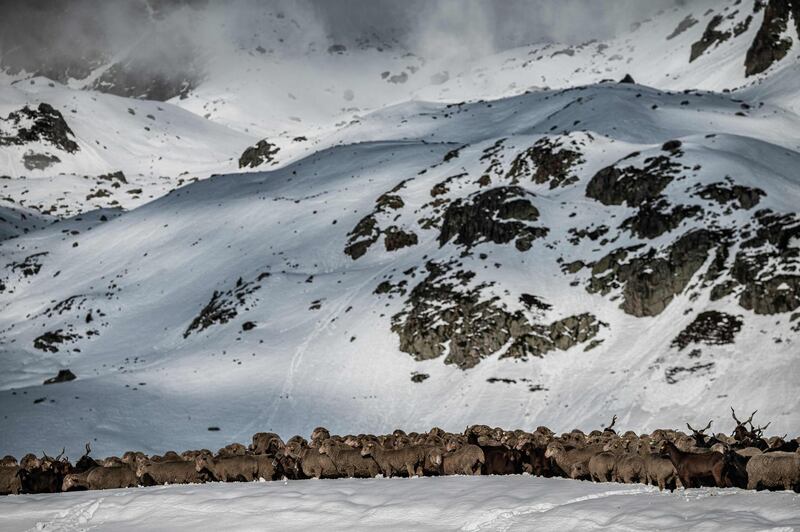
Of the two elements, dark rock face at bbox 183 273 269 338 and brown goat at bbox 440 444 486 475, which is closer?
brown goat at bbox 440 444 486 475

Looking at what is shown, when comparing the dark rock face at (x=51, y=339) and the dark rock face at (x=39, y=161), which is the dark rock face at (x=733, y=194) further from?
the dark rock face at (x=39, y=161)

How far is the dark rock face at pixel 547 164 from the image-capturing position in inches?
2864

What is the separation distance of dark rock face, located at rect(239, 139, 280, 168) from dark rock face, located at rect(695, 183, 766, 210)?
8797 cm

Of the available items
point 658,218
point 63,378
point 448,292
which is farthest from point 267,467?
point 63,378

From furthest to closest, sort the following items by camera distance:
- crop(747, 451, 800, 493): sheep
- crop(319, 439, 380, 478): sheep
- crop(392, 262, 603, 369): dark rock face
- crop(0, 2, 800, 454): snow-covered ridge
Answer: crop(392, 262, 603, 369): dark rock face < crop(0, 2, 800, 454): snow-covered ridge < crop(319, 439, 380, 478): sheep < crop(747, 451, 800, 493): sheep

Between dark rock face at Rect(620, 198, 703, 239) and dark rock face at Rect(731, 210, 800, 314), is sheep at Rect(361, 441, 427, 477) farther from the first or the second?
dark rock face at Rect(620, 198, 703, 239)

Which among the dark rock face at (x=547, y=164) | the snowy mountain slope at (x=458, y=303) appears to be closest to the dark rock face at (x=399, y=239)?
the snowy mountain slope at (x=458, y=303)

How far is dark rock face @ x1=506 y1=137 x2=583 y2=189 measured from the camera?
72750mm

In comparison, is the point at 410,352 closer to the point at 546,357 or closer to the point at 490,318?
the point at 490,318

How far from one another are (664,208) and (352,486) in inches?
1765

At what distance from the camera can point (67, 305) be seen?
3196 inches

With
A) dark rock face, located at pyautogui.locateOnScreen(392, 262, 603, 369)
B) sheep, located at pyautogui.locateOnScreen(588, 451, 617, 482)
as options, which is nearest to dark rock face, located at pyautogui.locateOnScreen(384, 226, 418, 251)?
dark rock face, located at pyautogui.locateOnScreen(392, 262, 603, 369)

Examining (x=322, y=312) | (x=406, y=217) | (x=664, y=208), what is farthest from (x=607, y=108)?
(x=322, y=312)

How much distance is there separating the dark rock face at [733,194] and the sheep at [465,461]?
41.4m
